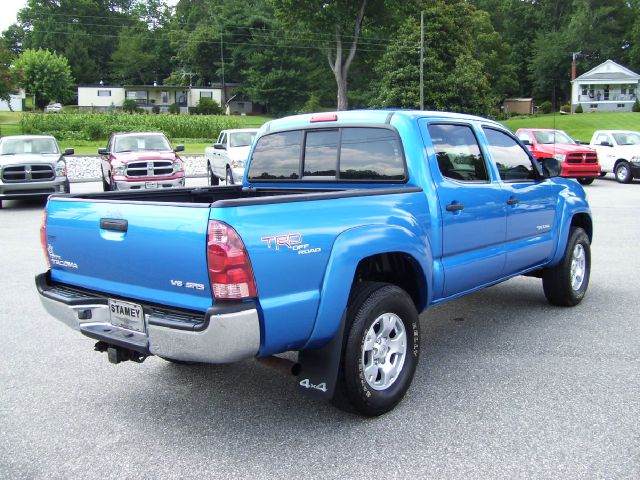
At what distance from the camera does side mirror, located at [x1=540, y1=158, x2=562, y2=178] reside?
615 centimetres

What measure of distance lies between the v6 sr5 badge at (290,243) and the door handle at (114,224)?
88cm

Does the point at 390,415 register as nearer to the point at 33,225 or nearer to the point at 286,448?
the point at 286,448

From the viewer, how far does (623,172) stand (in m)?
23.2

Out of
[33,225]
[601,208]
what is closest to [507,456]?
[33,225]

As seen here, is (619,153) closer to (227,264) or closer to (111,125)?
(227,264)

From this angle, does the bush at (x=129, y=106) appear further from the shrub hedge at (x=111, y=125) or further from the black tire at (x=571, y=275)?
the black tire at (x=571, y=275)

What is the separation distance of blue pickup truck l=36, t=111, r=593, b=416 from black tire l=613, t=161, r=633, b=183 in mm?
19486

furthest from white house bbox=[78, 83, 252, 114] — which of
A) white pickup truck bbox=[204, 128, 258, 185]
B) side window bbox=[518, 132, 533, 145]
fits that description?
side window bbox=[518, 132, 533, 145]

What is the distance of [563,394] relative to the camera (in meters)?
4.39

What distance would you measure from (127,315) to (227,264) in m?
0.88

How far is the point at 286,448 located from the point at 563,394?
203 cm

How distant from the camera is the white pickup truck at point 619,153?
2270cm

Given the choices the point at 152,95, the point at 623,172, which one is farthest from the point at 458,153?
the point at 152,95

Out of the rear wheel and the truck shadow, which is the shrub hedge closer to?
the rear wheel
